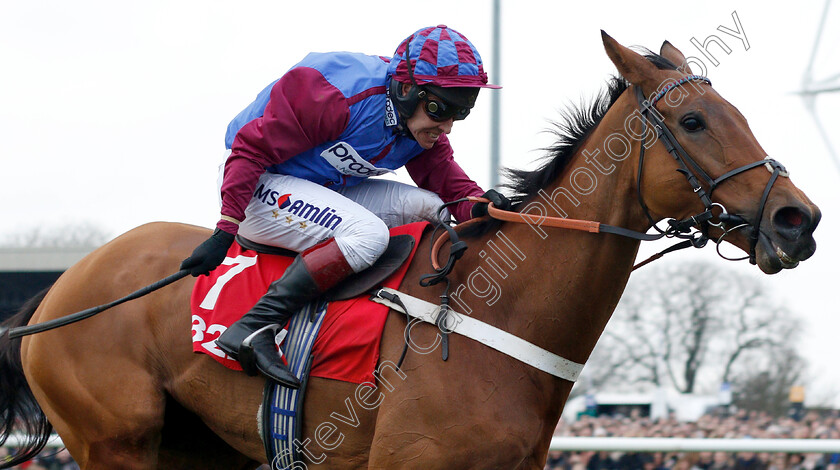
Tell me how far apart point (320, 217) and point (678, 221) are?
141 centimetres

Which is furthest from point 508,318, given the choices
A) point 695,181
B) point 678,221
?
point 695,181

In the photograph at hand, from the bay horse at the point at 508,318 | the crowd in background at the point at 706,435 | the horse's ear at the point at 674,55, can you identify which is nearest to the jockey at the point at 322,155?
the bay horse at the point at 508,318

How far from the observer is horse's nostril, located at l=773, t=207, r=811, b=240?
8.59 feet

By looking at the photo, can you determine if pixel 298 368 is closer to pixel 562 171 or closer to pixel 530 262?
pixel 530 262

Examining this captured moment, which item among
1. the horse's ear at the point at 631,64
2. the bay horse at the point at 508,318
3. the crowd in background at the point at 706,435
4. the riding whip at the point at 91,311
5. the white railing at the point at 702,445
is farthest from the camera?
the crowd in background at the point at 706,435

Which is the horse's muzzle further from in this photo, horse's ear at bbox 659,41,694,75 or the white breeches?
the white breeches

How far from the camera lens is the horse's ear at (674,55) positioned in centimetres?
315

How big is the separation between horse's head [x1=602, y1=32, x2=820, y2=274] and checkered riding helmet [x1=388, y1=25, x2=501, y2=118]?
575 mm

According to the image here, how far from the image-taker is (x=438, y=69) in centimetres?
334

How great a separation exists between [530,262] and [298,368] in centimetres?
98

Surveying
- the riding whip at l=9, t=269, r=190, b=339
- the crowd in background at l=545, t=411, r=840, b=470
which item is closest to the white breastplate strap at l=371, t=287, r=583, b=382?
the riding whip at l=9, t=269, r=190, b=339

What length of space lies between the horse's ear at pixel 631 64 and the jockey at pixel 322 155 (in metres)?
0.57

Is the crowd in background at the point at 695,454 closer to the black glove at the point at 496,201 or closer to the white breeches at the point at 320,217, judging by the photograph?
the white breeches at the point at 320,217

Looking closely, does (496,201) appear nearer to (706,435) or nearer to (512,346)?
(512,346)
